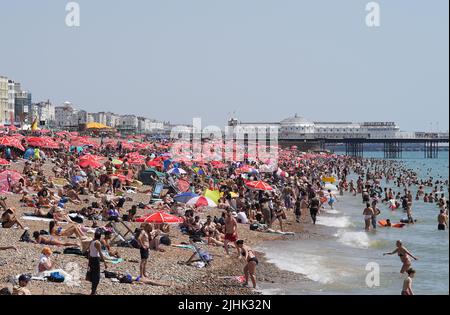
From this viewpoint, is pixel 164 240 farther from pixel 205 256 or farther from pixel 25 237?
pixel 25 237

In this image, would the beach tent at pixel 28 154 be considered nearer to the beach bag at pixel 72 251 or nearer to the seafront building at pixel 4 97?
the beach bag at pixel 72 251

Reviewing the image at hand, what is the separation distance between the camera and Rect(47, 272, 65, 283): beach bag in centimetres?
1034

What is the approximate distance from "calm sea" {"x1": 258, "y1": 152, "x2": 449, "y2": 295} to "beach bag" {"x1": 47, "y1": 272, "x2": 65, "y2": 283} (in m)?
3.60

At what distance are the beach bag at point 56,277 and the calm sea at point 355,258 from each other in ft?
11.8

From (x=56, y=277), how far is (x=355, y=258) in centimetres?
841

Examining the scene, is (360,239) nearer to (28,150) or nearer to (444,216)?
(444,216)

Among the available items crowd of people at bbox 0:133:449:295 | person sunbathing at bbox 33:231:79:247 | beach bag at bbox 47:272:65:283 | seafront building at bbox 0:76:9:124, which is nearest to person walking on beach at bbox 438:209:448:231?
crowd of people at bbox 0:133:449:295

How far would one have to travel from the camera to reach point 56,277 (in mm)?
10359

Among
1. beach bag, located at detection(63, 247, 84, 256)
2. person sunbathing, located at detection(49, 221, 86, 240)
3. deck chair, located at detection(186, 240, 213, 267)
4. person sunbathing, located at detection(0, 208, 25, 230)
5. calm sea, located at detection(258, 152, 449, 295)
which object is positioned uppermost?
person sunbathing, located at detection(0, 208, 25, 230)

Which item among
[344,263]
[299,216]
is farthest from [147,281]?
[299,216]

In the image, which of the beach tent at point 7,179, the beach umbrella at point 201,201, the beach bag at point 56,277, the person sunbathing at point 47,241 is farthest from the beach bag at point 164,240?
the beach tent at point 7,179

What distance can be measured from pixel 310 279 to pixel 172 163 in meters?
18.7

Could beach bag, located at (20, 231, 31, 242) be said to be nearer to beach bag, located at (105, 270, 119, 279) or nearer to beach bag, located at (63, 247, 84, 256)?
beach bag, located at (63, 247, 84, 256)

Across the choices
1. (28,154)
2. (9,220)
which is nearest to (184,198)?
(9,220)
